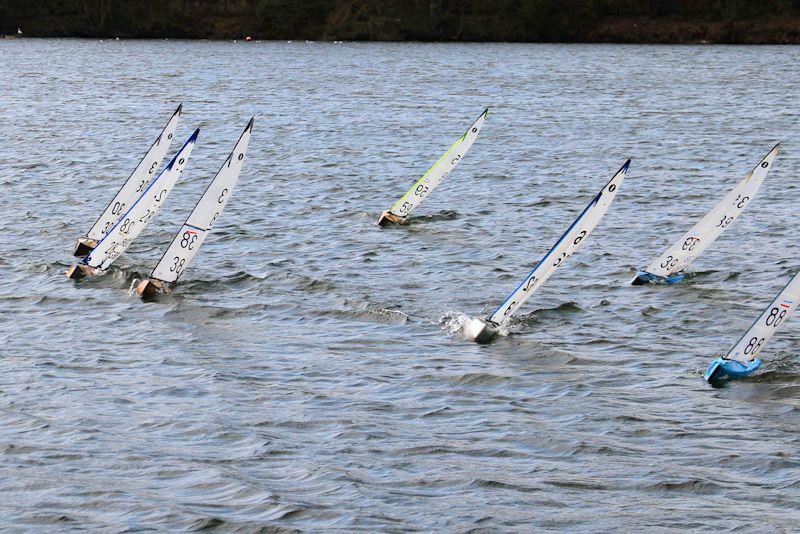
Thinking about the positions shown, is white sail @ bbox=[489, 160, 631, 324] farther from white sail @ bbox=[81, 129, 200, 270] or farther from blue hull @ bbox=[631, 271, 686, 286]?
white sail @ bbox=[81, 129, 200, 270]

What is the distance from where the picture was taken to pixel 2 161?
4956cm

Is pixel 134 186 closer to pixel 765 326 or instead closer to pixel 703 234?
pixel 703 234

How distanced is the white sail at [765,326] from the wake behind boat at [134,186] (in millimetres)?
15776

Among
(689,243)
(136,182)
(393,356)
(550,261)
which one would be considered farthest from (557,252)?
(136,182)

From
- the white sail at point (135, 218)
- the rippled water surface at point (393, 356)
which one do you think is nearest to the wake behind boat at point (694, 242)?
the rippled water surface at point (393, 356)

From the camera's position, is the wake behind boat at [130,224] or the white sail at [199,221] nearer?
the white sail at [199,221]

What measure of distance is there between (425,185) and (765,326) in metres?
18.5

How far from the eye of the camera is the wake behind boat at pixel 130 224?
2903 cm

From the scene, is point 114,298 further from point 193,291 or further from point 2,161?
point 2,161

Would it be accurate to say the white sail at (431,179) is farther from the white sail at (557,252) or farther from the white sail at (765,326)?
the white sail at (765,326)

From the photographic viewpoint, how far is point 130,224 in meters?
29.5

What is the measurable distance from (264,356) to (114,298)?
584 centimetres

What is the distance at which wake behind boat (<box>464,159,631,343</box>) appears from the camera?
79.0ft

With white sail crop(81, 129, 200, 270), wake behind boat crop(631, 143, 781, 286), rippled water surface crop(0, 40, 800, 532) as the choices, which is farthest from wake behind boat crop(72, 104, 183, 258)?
wake behind boat crop(631, 143, 781, 286)
